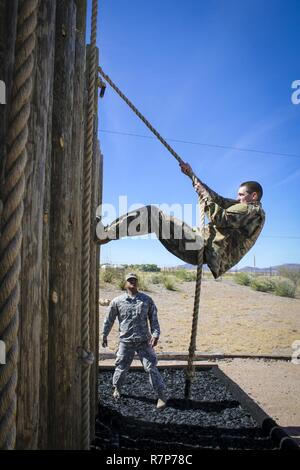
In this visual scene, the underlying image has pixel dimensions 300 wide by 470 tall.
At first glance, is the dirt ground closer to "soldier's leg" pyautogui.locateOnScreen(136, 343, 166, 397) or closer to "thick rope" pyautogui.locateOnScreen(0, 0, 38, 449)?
"soldier's leg" pyautogui.locateOnScreen(136, 343, 166, 397)

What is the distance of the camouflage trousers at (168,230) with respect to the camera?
3467mm

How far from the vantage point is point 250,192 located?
4.28 meters

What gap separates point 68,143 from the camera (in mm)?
2133

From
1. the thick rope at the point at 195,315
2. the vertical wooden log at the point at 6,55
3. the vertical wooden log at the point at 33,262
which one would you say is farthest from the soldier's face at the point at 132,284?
the vertical wooden log at the point at 6,55

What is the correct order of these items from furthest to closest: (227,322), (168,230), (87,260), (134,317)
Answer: (227,322), (134,317), (168,230), (87,260)

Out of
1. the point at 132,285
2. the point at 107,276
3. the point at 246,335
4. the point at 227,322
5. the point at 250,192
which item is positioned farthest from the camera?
the point at 107,276

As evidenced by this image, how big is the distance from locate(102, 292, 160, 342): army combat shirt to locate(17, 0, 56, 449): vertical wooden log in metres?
3.72

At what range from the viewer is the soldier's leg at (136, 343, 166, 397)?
16.6ft

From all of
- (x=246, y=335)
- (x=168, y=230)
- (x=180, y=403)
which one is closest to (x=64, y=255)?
(x=168, y=230)

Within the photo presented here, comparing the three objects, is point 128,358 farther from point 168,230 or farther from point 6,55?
point 6,55

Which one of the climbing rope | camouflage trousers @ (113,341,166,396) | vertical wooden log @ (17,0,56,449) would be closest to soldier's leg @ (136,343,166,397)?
camouflage trousers @ (113,341,166,396)

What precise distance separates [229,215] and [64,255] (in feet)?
7.75
